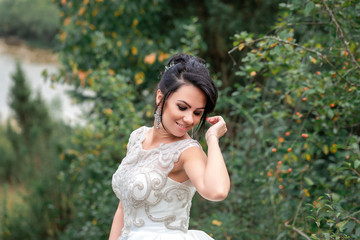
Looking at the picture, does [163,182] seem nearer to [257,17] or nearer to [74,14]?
[257,17]

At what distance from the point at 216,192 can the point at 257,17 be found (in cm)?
359

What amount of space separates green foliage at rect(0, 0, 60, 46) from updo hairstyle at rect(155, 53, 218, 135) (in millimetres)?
10229

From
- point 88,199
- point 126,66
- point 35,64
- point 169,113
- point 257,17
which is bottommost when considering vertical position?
point 88,199

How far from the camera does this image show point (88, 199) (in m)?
4.09

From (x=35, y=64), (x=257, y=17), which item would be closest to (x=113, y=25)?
(x=257, y=17)

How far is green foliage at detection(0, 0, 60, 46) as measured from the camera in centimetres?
1153

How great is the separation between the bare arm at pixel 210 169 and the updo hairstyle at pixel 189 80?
4.3 inches

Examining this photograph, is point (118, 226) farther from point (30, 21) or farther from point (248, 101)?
point (30, 21)

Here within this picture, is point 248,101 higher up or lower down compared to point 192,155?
higher up

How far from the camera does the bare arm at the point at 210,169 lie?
149 centimetres

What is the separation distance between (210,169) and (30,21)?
1121 cm

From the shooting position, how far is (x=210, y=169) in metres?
1.53

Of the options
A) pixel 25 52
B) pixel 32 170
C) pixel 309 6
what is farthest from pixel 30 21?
pixel 309 6

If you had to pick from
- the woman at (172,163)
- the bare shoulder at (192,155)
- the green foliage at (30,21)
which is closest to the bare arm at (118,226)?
the woman at (172,163)
